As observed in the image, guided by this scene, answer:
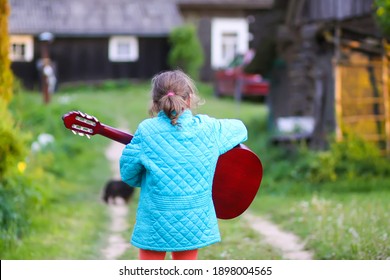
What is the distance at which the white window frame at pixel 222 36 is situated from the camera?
36312mm

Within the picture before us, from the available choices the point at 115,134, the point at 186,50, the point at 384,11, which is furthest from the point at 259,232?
the point at 186,50

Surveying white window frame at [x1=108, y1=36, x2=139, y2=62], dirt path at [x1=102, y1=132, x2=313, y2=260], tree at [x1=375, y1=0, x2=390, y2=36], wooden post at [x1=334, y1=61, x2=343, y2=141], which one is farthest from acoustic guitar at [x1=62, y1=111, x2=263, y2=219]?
white window frame at [x1=108, y1=36, x2=139, y2=62]

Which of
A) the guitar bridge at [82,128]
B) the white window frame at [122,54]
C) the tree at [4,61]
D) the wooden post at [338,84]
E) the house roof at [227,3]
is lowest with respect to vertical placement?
the white window frame at [122,54]

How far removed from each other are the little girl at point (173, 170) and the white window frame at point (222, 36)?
101 feet

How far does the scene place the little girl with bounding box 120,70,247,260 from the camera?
18.0 feet

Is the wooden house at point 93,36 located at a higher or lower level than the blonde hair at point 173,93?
lower

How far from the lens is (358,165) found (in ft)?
47.1

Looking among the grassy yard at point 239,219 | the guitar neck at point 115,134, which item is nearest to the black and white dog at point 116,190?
the grassy yard at point 239,219

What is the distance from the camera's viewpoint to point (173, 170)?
5477mm

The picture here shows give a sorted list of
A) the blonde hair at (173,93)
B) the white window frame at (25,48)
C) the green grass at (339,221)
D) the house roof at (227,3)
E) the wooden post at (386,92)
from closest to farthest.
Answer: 1. the blonde hair at (173,93)
2. the green grass at (339,221)
3. the wooden post at (386,92)
4. the white window frame at (25,48)
5. the house roof at (227,3)

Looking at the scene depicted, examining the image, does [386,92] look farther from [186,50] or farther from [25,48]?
[25,48]

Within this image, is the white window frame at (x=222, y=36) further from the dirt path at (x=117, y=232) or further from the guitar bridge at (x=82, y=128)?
the guitar bridge at (x=82, y=128)

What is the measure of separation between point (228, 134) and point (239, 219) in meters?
6.23
